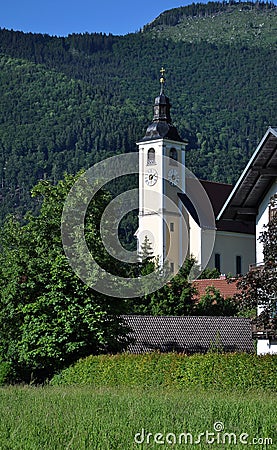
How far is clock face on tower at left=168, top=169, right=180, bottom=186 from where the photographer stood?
283ft

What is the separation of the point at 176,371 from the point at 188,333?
495 inches

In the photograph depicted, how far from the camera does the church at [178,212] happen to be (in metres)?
82.0

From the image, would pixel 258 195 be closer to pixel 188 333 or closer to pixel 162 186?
pixel 188 333

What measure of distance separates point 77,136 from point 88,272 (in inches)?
5029

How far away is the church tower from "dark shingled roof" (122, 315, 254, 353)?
4585 centimetres

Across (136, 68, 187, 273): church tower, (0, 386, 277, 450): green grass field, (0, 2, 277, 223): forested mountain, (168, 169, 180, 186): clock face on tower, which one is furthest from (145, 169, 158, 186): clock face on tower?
(0, 386, 277, 450): green grass field

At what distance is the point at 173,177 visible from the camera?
8725cm

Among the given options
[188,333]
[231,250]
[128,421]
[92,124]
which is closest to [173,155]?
[231,250]

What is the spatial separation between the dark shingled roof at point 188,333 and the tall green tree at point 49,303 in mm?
4936

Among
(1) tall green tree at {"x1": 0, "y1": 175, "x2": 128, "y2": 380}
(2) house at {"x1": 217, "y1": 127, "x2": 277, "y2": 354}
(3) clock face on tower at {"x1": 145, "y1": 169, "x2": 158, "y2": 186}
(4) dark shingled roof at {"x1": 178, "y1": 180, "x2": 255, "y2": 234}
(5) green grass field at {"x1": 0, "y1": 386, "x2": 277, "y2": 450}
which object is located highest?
(3) clock face on tower at {"x1": 145, "y1": 169, "x2": 158, "y2": 186}

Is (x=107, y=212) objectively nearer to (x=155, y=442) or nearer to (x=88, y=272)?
(x=88, y=272)

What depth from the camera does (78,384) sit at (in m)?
24.4

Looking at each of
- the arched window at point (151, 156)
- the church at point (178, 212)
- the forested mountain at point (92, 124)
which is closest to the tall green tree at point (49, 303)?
the church at point (178, 212)

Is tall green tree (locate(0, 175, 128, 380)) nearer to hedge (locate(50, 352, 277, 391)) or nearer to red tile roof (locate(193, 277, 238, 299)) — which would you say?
hedge (locate(50, 352, 277, 391))
